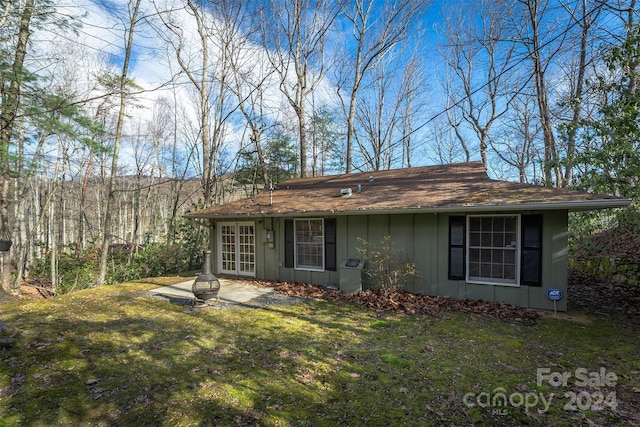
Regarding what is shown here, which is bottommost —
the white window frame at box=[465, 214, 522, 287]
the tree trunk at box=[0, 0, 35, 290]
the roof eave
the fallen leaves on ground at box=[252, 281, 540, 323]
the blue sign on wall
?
the fallen leaves on ground at box=[252, 281, 540, 323]

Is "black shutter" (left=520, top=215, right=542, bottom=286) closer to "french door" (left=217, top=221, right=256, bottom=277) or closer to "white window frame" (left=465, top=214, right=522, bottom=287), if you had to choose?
"white window frame" (left=465, top=214, right=522, bottom=287)

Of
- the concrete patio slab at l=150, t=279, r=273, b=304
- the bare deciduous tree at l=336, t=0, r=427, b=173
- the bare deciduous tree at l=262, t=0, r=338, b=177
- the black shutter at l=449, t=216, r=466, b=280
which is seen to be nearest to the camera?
the black shutter at l=449, t=216, r=466, b=280

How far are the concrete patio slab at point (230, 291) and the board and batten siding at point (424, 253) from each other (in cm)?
91

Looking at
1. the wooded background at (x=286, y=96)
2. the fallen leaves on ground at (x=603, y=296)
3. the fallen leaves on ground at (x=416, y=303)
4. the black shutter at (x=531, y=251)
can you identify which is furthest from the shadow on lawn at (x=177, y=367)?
the fallen leaves on ground at (x=603, y=296)

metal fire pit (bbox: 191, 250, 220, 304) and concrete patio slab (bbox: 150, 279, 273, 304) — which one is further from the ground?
metal fire pit (bbox: 191, 250, 220, 304)

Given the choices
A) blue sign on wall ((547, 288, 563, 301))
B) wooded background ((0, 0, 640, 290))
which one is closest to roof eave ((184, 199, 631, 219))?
wooded background ((0, 0, 640, 290))

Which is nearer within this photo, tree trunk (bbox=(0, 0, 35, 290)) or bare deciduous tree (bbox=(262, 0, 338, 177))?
tree trunk (bbox=(0, 0, 35, 290))

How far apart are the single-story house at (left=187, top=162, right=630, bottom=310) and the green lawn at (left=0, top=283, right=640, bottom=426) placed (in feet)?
3.65

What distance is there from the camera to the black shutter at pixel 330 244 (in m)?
7.32

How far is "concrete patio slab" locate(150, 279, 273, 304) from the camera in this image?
6.32 m

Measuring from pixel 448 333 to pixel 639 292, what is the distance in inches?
222

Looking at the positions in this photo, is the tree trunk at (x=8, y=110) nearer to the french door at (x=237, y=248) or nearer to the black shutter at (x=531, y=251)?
the french door at (x=237, y=248)

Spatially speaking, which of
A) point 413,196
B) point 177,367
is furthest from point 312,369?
point 413,196

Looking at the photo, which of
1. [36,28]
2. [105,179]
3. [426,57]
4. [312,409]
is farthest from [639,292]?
[105,179]
